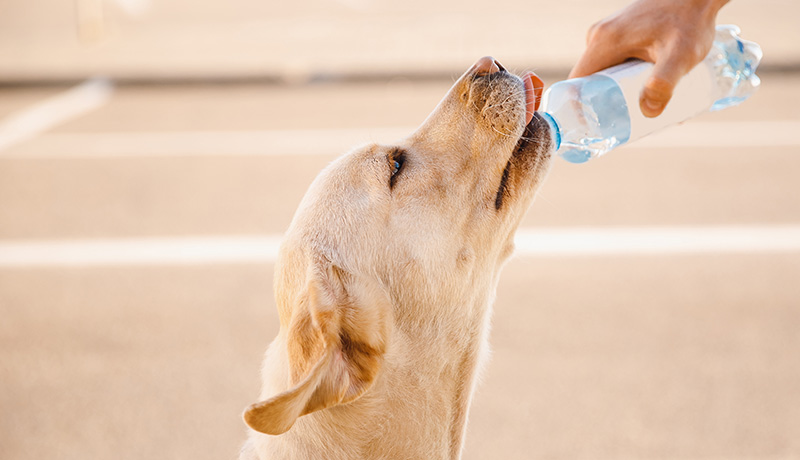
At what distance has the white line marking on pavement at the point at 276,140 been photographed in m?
8.60

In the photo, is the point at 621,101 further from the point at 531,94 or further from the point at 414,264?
the point at 414,264

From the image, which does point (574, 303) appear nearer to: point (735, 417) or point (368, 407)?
point (735, 417)

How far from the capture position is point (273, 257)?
6281 mm

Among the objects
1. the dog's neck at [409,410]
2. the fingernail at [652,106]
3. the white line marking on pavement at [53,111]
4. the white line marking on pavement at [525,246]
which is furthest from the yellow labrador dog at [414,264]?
the white line marking on pavement at [53,111]

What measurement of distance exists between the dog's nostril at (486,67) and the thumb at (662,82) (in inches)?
19.6

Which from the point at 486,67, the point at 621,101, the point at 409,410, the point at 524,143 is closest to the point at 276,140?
the point at 621,101

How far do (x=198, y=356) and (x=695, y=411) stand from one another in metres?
2.99

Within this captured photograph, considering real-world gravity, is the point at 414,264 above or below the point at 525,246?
above

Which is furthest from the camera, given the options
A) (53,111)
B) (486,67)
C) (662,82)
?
(53,111)

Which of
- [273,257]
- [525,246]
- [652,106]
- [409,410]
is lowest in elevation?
[525,246]

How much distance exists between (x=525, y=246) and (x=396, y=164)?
3.81 metres

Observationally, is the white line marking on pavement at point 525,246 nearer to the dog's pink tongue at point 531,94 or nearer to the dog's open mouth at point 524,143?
the dog's pink tongue at point 531,94

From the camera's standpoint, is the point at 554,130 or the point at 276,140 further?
the point at 276,140

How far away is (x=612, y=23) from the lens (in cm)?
293
